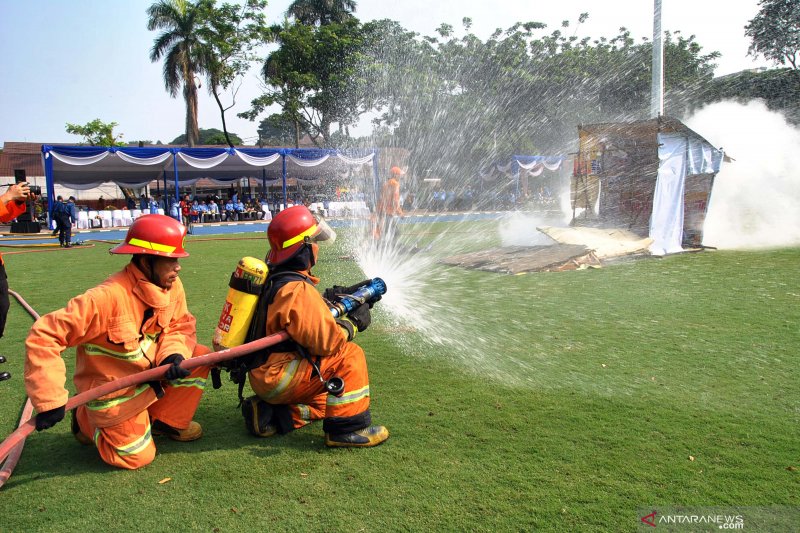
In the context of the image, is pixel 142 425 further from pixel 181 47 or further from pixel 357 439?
pixel 181 47

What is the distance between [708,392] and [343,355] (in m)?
2.89

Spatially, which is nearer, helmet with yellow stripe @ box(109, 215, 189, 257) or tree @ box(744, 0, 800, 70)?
helmet with yellow stripe @ box(109, 215, 189, 257)

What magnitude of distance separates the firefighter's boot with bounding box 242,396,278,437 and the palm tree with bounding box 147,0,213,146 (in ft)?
120

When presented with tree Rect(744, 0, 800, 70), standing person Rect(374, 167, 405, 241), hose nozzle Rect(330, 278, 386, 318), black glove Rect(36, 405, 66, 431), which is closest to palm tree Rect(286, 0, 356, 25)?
tree Rect(744, 0, 800, 70)

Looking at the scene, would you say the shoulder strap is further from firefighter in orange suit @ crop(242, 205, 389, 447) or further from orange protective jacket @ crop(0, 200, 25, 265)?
orange protective jacket @ crop(0, 200, 25, 265)

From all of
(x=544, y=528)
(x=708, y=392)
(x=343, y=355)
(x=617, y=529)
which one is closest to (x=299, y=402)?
(x=343, y=355)

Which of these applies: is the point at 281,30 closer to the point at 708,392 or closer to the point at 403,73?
the point at 403,73

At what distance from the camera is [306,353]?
3.84m

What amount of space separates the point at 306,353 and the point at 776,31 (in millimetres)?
32514

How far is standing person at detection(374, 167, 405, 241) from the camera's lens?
39.8 ft

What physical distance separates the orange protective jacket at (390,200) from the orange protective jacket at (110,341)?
852 centimetres

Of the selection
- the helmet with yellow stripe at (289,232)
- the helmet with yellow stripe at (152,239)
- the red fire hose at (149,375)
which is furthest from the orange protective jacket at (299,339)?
the helmet with yellow stripe at (152,239)

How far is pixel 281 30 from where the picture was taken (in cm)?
3450

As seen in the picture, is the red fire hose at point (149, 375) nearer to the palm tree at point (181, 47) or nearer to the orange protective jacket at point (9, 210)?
the orange protective jacket at point (9, 210)
